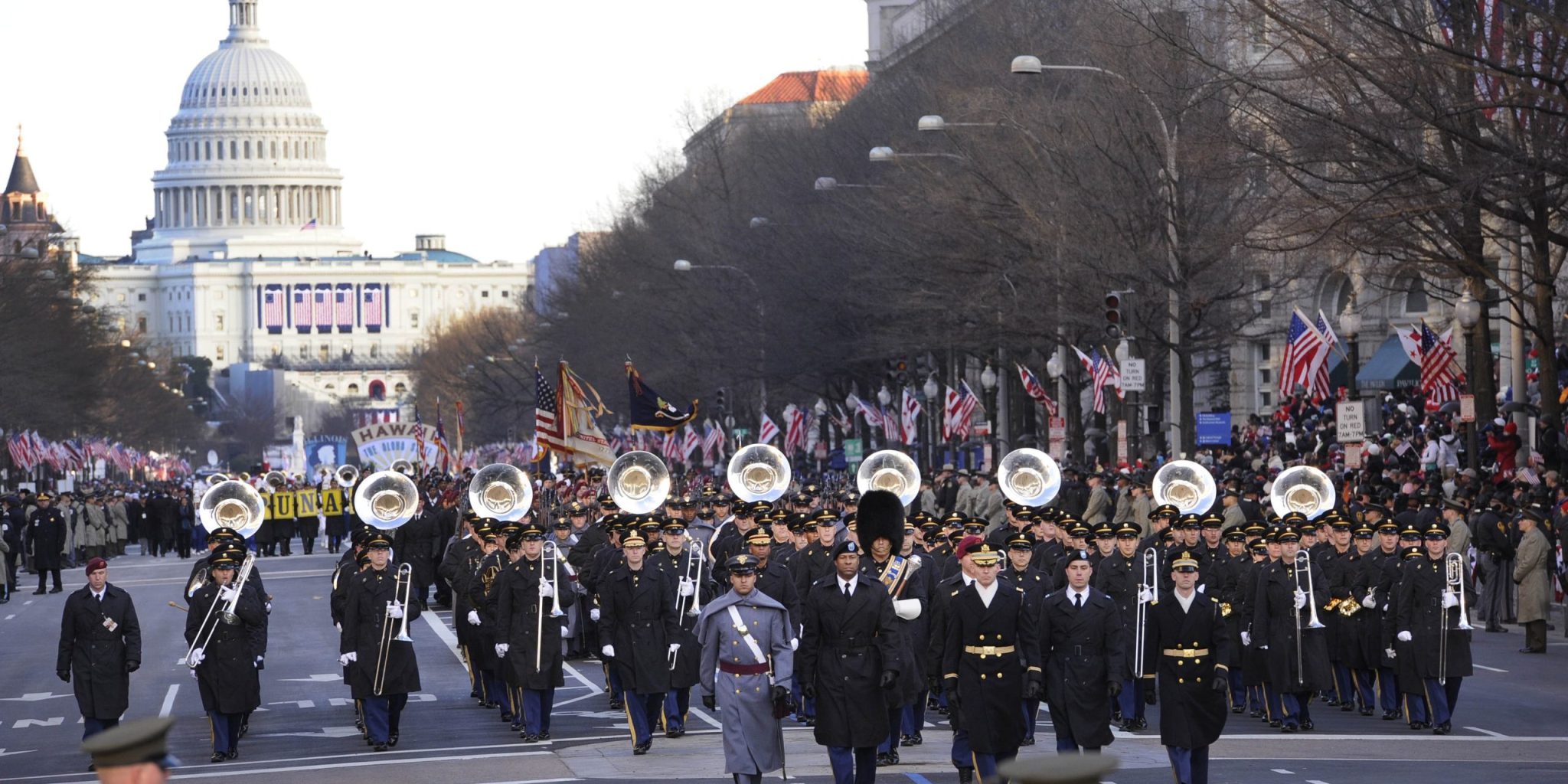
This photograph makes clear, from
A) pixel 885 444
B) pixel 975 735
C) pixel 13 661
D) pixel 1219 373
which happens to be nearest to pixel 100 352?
pixel 885 444

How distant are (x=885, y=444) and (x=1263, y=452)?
19587mm

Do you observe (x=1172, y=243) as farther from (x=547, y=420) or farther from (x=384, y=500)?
(x=384, y=500)

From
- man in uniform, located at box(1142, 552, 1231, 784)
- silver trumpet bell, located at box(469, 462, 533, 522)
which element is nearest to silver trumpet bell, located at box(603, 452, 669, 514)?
silver trumpet bell, located at box(469, 462, 533, 522)

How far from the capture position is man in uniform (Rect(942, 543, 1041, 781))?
1504 cm

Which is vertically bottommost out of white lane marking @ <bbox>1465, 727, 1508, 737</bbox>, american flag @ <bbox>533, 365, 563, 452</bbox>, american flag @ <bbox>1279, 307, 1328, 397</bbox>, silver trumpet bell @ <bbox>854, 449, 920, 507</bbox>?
white lane marking @ <bbox>1465, 727, 1508, 737</bbox>

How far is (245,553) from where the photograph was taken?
19.1m

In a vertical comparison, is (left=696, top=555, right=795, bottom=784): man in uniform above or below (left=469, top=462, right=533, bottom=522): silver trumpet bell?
below

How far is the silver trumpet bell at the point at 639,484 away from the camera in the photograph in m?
24.8

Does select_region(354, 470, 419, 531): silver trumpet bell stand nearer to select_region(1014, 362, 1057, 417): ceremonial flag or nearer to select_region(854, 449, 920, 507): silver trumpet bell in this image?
select_region(854, 449, 920, 507): silver trumpet bell

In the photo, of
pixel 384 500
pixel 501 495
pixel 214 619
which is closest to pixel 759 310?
pixel 501 495

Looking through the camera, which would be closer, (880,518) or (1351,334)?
(880,518)

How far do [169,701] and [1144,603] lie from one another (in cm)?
949

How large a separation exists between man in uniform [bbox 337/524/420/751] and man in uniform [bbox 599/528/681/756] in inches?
56.3

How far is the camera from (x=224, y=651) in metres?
18.6
